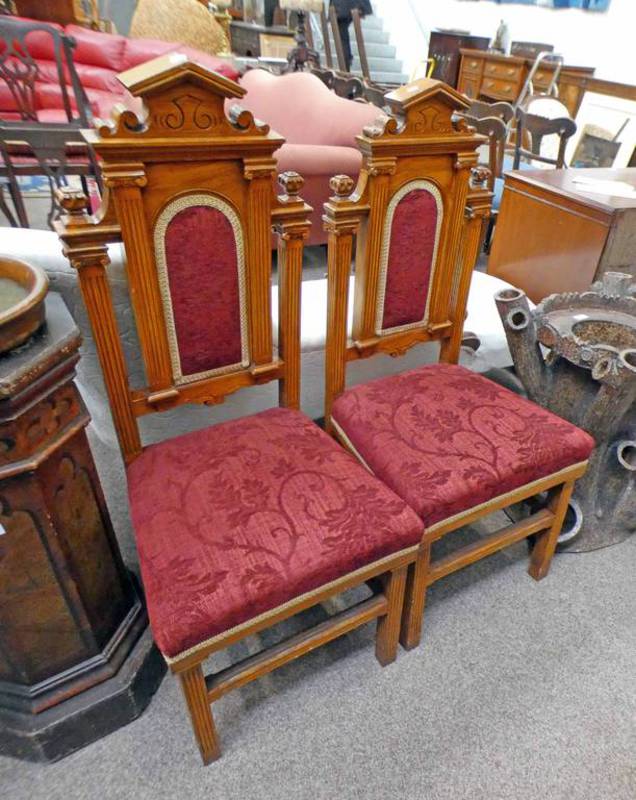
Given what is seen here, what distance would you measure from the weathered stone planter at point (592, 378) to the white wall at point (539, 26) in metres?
3.64

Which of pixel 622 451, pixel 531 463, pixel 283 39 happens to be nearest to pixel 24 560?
pixel 531 463

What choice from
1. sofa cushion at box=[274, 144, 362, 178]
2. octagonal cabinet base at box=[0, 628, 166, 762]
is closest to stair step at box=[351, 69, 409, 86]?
sofa cushion at box=[274, 144, 362, 178]

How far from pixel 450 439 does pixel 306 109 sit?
2839 mm

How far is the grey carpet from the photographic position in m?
1.01

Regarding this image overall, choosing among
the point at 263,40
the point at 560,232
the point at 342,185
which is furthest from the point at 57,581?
the point at 263,40

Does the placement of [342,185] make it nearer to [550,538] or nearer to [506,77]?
[550,538]

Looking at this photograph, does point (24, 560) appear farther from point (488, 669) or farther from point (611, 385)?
point (611, 385)

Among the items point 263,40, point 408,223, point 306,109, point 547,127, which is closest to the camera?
point 408,223

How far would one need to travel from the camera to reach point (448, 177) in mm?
1232

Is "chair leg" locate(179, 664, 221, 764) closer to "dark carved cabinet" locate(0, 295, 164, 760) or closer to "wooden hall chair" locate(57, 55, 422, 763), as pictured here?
"wooden hall chair" locate(57, 55, 422, 763)

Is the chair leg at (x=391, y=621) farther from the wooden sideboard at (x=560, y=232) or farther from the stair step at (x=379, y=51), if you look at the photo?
the stair step at (x=379, y=51)

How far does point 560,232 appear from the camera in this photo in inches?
72.7

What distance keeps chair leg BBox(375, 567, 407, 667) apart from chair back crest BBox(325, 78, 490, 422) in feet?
1.53

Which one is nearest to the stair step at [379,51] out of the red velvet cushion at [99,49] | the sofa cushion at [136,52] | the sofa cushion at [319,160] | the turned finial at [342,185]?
the sofa cushion at [136,52]
